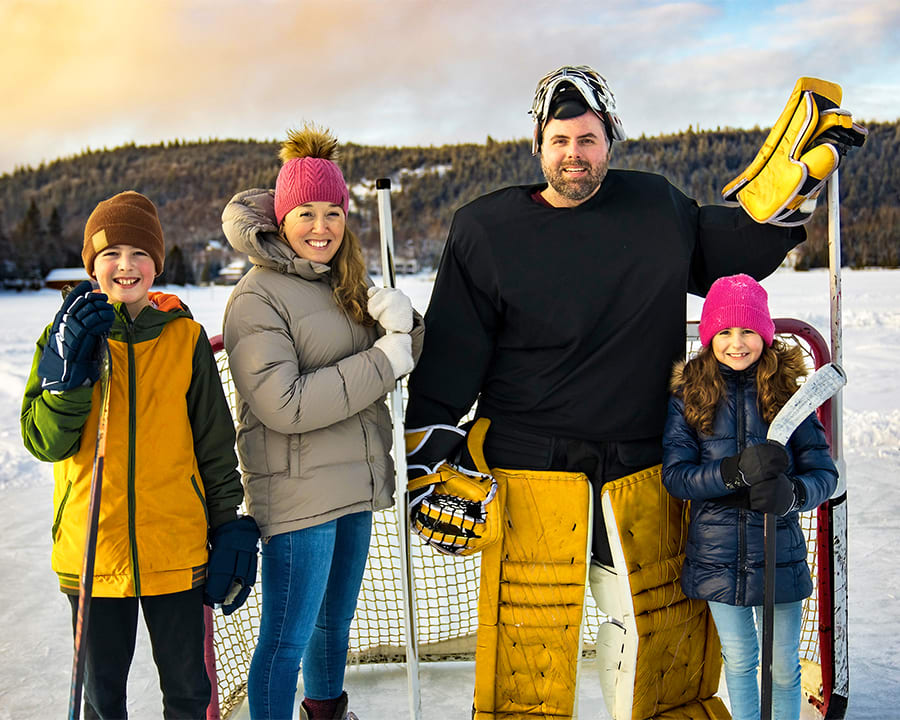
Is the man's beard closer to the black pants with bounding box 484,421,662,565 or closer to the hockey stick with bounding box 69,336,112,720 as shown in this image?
the black pants with bounding box 484,421,662,565

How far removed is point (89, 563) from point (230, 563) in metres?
0.27

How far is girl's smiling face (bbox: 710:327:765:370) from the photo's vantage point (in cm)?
171

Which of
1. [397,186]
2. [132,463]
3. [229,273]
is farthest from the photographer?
[397,186]

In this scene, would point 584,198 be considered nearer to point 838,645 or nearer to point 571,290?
point 571,290

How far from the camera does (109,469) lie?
146 centimetres

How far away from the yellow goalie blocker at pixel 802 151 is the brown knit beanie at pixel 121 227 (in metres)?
1.33

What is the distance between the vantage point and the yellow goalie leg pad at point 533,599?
1.81 meters

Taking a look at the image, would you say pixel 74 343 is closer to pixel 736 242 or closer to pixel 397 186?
pixel 736 242

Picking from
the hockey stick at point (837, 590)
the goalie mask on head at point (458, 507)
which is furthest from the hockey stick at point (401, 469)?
the hockey stick at point (837, 590)

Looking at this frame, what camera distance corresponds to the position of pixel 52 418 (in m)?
1.37

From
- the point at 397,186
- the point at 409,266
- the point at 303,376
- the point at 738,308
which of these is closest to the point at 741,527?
the point at 738,308

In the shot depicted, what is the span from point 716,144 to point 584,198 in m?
39.1

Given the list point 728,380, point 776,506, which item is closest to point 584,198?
point 728,380

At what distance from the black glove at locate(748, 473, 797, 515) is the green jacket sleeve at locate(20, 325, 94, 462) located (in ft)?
4.32
